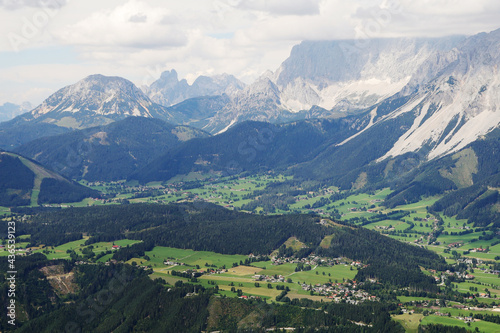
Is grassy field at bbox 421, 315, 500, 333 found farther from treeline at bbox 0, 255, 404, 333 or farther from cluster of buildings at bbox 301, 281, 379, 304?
cluster of buildings at bbox 301, 281, 379, 304

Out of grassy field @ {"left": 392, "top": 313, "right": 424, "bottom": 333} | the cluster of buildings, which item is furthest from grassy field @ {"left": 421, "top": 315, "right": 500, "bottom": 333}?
the cluster of buildings

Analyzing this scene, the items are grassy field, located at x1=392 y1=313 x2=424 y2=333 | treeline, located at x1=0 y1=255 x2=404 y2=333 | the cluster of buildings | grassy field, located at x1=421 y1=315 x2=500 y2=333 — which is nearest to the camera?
grassy field, located at x1=421 y1=315 x2=500 y2=333

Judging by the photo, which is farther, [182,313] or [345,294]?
[345,294]

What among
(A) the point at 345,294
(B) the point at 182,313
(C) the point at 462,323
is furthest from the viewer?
(A) the point at 345,294

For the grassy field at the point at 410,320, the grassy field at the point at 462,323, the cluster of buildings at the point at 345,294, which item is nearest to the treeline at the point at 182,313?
the grassy field at the point at 410,320

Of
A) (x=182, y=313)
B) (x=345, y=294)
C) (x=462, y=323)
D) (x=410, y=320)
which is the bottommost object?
(x=462, y=323)

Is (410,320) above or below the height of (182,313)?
below

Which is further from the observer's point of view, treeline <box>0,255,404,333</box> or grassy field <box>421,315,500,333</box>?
treeline <box>0,255,404,333</box>

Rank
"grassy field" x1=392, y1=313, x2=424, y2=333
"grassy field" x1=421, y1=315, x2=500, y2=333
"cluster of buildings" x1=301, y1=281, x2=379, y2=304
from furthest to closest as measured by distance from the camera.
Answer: "cluster of buildings" x1=301, y1=281, x2=379, y2=304 < "grassy field" x1=392, y1=313, x2=424, y2=333 < "grassy field" x1=421, y1=315, x2=500, y2=333

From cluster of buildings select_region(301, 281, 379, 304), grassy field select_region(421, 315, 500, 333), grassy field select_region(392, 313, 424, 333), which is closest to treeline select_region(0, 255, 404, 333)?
grassy field select_region(392, 313, 424, 333)

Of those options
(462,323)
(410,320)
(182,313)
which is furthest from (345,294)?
(182,313)

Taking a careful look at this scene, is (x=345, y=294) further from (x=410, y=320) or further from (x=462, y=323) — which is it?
(x=462, y=323)

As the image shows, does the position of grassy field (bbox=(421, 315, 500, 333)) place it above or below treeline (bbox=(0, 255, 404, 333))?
below

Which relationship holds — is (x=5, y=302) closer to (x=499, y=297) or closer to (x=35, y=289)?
(x=35, y=289)
